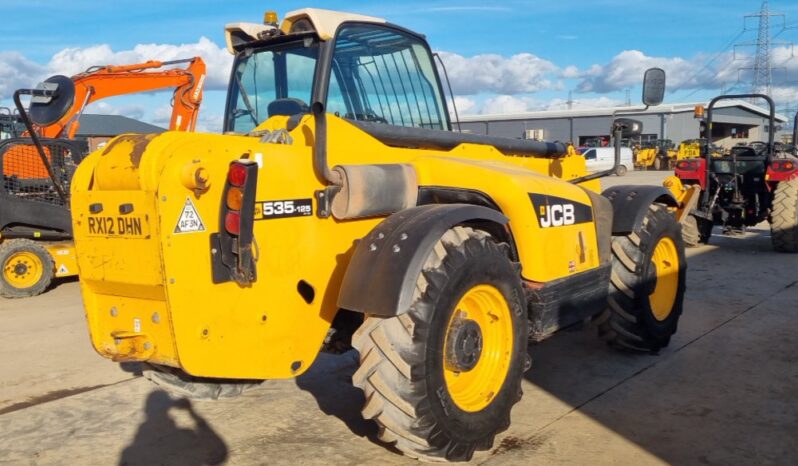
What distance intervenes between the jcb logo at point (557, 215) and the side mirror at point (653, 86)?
38.7 inches

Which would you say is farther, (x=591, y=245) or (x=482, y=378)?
(x=591, y=245)

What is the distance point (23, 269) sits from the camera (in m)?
9.09

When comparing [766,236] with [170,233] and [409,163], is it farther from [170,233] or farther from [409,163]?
[170,233]

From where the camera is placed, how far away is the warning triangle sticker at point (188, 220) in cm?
328

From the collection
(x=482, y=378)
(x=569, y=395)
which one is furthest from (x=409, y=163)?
(x=569, y=395)

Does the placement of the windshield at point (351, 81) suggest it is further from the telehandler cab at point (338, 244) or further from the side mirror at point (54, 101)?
the side mirror at point (54, 101)

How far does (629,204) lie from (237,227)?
325 cm

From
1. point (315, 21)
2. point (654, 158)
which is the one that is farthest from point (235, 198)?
point (654, 158)

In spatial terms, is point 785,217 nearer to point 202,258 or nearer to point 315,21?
point 315,21

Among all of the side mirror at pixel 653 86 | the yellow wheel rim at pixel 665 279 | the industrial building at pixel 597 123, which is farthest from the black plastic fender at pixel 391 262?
the industrial building at pixel 597 123

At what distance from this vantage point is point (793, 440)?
13.3ft

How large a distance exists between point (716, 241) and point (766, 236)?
136cm


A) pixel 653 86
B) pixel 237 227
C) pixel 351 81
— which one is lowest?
pixel 237 227

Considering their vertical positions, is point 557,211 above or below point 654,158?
above
